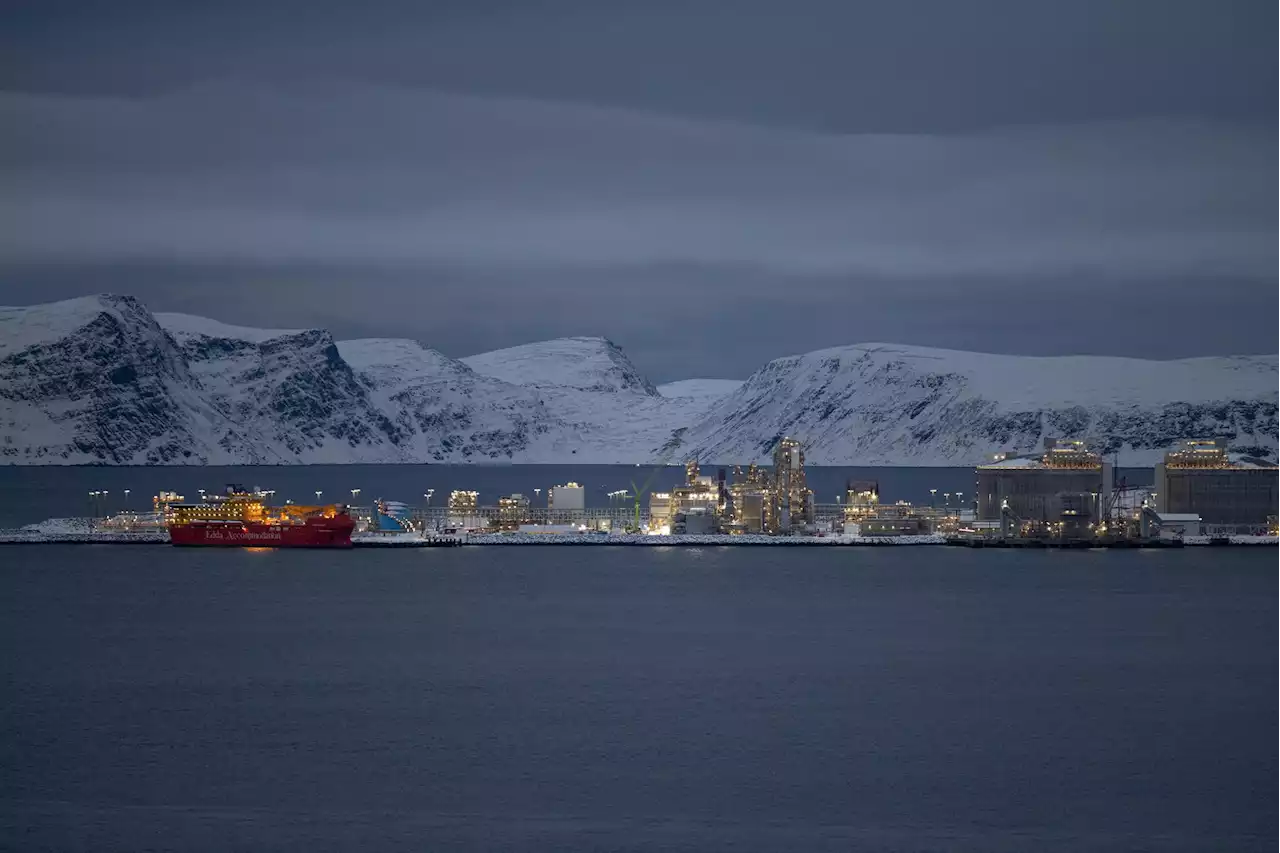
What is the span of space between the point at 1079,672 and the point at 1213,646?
10.5 meters

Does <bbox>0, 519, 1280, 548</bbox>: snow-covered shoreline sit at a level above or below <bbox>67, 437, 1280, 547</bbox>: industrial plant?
below

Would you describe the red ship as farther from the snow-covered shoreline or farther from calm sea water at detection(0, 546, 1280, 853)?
calm sea water at detection(0, 546, 1280, 853)

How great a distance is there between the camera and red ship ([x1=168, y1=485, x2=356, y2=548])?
123938 millimetres

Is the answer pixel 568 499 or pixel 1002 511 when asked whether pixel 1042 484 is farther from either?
pixel 568 499

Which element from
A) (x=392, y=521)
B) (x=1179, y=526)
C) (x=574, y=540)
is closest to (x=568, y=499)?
(x=392, y=521)

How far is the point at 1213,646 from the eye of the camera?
7000 cm

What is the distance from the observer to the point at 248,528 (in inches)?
4916

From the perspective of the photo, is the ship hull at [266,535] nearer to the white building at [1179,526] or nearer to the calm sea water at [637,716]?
the calm sea water at [637,716]

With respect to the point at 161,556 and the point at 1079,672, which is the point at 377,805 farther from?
the point at 161,556

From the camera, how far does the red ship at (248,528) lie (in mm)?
123938

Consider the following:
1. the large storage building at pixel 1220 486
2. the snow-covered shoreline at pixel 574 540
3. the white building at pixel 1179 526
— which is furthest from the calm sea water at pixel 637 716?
the large storage building at pixel 1220 486

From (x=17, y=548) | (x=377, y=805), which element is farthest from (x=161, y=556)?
(x=377, y=805)

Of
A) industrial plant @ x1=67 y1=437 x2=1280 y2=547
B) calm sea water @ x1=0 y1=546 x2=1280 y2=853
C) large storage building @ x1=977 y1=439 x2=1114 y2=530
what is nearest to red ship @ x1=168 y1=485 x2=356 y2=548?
industrial plant @ x1=67 y1=437 x2=1280 y2=547

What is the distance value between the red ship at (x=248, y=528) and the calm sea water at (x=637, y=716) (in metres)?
Answer: 28.3
